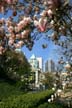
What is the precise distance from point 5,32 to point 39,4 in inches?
33.3

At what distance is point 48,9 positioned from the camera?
574 centimetres

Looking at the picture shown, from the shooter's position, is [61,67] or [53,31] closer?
[53,31]

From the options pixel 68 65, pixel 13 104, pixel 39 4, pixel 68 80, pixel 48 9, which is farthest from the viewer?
pixel 13 104

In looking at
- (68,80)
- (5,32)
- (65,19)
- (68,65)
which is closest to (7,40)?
(5,32)

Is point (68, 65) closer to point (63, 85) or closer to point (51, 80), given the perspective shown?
point (63, 85)

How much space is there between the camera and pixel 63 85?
10484 millimetres

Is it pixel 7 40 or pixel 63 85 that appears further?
pixel 63 85

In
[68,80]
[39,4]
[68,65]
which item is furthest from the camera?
[68,80]

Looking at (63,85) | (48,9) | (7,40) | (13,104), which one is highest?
(48,9)

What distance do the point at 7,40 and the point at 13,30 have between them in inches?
11.8

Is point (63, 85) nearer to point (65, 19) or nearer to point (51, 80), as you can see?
point (51, 80)

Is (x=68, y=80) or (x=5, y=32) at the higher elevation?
(x=5, y=32)

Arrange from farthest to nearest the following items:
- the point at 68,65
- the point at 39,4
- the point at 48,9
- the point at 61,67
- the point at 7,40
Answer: the point at 61,67, the point at 68,65, the point at 7,40, the point at 39,4, the point at 48,9

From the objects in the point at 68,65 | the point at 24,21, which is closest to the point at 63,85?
the point at 68,65
